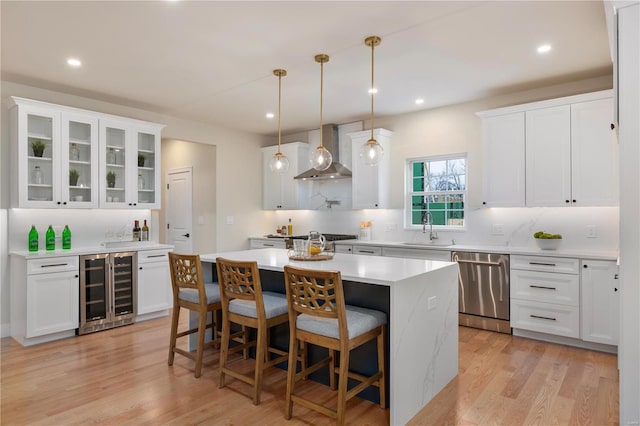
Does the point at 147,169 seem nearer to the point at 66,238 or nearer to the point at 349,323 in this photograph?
the point at 66,238

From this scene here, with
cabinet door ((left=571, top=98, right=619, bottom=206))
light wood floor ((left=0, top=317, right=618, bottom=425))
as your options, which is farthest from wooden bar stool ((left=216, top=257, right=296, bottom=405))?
cabinet door ((left=571, top=98, right=619, bottom=206))

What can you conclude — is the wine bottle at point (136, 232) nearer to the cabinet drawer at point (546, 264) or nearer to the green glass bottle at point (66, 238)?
the green glass bottle at point (66, 238)

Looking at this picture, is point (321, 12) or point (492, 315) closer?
point (321, 12)

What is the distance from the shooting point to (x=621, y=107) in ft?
5.85

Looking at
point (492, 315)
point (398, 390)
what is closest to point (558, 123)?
point (492, 315)

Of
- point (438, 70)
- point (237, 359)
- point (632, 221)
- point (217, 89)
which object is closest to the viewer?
point (632, 221)

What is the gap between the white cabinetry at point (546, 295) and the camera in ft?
12.0

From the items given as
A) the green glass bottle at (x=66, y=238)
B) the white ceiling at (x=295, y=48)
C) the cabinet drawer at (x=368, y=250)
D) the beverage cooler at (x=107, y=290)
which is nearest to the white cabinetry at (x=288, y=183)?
the cabinet drawer at (x=368, y=250)

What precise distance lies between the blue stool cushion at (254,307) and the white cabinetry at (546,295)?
257 cm

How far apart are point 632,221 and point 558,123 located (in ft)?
8.56

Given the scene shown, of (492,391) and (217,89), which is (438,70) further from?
(492,391)

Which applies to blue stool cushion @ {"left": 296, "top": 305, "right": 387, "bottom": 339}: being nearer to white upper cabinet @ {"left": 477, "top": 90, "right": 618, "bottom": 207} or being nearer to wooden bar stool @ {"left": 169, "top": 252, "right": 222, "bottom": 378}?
wooden bar stool @ {"left": 169, "top": 252, "right": 222, "bottom": 378}

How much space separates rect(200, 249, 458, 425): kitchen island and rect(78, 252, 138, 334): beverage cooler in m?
2.24

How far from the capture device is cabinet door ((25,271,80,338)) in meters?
3.72
